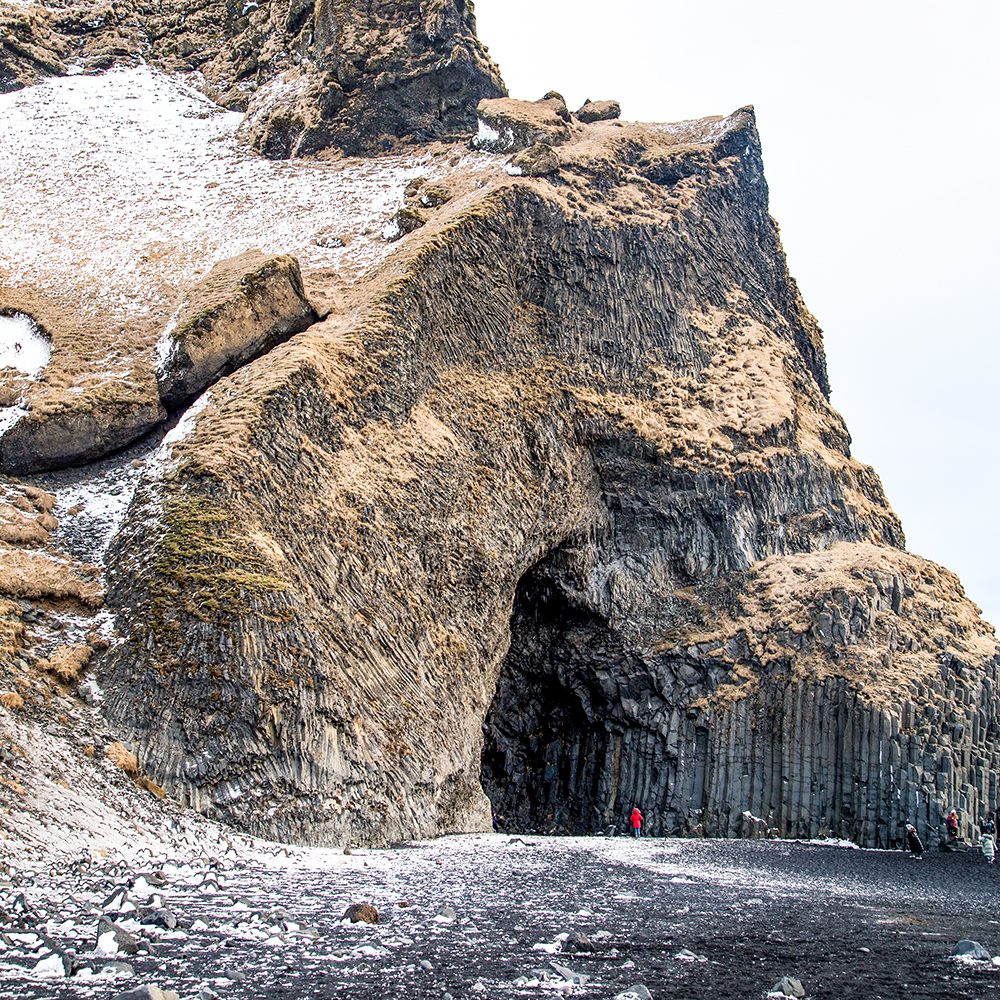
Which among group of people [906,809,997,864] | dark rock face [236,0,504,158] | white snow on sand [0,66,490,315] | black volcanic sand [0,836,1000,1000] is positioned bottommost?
black volcanic sand [0,836,1000,1000]

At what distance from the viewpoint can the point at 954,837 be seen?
33438mm

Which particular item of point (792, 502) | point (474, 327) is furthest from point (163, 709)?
point (792, 502)

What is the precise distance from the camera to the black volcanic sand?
9.30 m

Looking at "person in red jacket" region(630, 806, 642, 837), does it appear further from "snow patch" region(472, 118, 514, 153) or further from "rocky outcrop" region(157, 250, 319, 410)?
"snow patch" region(472, 118, 514, 153)

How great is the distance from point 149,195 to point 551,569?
1040 inches

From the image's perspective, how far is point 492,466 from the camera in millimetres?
37688

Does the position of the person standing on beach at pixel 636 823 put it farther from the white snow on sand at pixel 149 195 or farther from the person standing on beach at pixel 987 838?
the white snow on sand at pixel 149 195

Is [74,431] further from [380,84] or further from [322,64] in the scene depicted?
[322,64]

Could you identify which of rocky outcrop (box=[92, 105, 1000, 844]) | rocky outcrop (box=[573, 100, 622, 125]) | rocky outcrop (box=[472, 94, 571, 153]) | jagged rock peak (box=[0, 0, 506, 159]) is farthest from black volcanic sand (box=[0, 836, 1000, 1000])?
rocky outcrop (box=[573, 100, 622, 125])

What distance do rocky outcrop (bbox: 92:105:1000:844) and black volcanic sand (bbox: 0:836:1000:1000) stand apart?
5.09 meters

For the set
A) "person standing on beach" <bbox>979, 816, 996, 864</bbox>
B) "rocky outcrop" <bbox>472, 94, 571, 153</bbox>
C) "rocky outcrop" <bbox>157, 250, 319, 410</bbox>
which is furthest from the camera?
"rocky outcrop" <bbox>472, 94, 571, 153</bbox>

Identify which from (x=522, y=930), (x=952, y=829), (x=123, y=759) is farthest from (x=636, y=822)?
(x=522, y=930)

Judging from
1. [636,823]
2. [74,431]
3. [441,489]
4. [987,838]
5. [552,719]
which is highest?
[441,489]

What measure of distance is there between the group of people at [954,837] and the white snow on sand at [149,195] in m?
29.3
